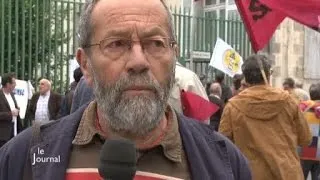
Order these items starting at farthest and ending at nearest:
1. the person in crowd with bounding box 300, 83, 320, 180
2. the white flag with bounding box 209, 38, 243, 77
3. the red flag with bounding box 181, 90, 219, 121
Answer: the white flag with bounding box 209, 38, 243, 77
the person in crowd with bounding box 300, 83, 320, 180
the red flag with bounding box 181, 90, 219, 121

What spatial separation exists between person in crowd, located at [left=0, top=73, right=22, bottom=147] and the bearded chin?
785 centimetres

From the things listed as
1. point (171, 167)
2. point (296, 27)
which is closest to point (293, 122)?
point (171, 167)

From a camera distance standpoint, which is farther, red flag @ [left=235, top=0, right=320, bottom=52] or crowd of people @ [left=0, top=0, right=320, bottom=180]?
red flag @ [left=235, top=0, right=320, bottom=52]

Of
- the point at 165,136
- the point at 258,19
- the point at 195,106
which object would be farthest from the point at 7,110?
the point at 165,136

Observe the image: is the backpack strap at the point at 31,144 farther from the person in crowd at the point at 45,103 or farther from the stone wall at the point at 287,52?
the stone wall at the point at 287,52

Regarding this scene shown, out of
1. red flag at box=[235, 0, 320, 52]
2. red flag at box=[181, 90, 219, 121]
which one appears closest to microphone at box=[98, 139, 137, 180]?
red flag at box=[181, 90, 219, 121]

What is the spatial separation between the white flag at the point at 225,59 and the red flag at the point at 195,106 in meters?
6.63

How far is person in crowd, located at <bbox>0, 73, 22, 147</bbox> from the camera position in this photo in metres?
9.62

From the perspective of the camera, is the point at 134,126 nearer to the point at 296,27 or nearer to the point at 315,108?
the point at 315,108

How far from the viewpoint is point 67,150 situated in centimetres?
200

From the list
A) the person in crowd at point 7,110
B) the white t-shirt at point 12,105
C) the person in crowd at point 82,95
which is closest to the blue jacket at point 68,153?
the person in crowd at point 82,95

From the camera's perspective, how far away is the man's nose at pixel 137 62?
6.28ft

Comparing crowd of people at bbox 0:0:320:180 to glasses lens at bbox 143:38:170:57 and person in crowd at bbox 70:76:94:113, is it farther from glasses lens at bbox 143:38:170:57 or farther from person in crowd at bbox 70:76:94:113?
person in crowd at bbox 70:76:94:113

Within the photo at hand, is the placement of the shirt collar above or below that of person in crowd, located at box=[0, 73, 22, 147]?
above
